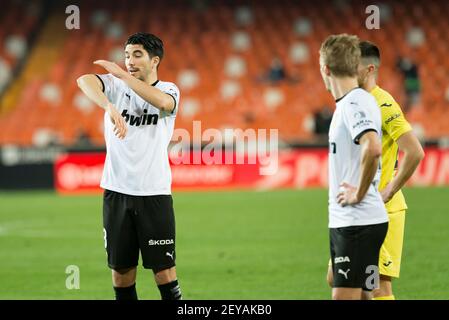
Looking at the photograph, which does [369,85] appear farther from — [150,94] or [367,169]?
[150,94]

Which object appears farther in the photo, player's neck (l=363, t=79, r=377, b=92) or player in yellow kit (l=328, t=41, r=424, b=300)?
player's neck (l=363, t=79, r=377, b=92)

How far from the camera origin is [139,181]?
6223mm

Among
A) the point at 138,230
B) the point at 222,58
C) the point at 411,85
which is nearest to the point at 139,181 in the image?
the point at 138,230

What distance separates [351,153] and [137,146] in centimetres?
179

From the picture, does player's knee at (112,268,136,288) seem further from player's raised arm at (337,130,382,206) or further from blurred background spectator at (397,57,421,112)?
blurred background spectator at (397,57,421,112)

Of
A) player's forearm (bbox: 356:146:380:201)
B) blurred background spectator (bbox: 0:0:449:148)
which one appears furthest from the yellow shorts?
blurred background spectator (bbox: 0:0:449:148)

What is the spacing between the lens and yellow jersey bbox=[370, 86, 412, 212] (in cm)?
→ 607

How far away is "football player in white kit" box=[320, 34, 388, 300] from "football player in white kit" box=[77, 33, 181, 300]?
1.49 m

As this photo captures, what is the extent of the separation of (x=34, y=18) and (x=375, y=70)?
25.3 m

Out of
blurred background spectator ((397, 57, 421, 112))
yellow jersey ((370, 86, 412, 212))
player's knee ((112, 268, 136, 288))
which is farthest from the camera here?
blurred background spectator ((397, 57, 421, 112))

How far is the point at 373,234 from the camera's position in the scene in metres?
5.08

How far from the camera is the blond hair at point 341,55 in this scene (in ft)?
16.3

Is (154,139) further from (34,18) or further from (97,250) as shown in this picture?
(34,18)
